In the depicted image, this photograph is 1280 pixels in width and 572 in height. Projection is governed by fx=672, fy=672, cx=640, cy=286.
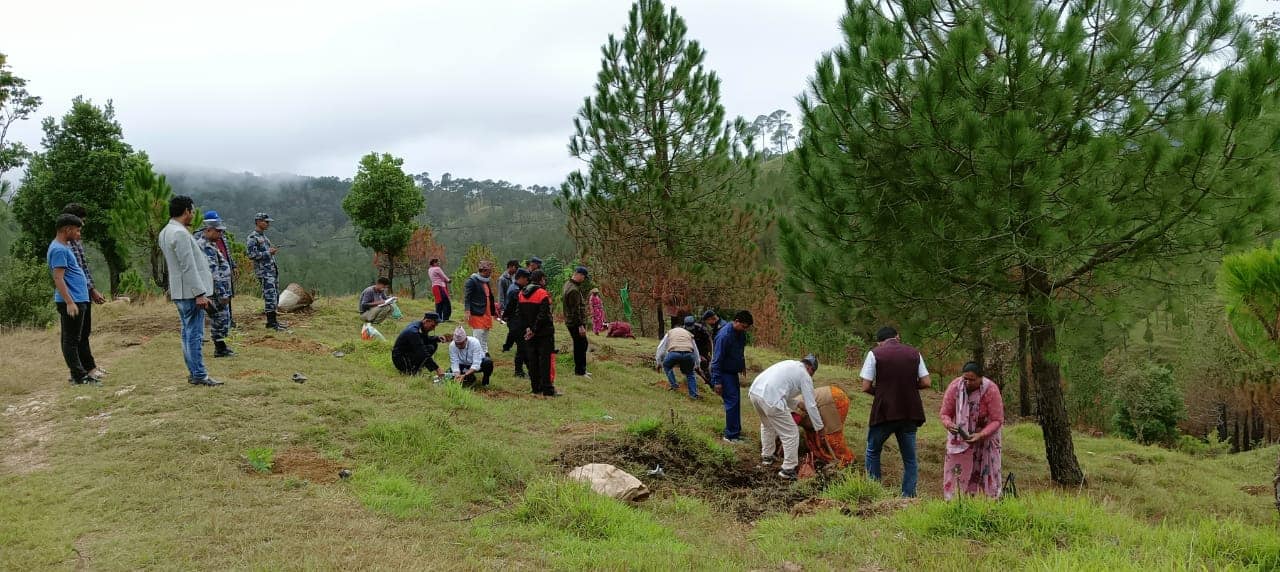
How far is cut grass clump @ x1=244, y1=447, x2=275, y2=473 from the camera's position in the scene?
16.5 feet

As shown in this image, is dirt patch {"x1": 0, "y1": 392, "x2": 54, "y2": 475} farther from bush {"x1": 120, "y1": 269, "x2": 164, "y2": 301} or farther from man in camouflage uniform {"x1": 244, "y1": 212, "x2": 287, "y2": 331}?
bush {"x1": 120, "y1": 269, "x2": 164, "y2": 301}

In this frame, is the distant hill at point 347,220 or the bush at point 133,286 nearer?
the bush at point 133,286

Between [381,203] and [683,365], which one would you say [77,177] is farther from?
[683,365]

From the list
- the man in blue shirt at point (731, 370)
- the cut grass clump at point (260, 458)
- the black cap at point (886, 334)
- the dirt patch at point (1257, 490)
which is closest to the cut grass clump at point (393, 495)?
the cut grass clump at point (260, 458)

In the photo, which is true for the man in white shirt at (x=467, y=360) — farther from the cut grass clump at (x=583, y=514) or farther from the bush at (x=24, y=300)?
the bush at (x=24, y=300)

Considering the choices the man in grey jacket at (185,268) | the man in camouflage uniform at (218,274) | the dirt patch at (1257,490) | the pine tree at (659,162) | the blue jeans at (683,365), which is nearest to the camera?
the man in grey jacket at (185,268)

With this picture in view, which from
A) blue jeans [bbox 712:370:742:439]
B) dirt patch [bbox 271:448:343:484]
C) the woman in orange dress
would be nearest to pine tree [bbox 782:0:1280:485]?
the woman in orange dress

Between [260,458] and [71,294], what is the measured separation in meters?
3.16

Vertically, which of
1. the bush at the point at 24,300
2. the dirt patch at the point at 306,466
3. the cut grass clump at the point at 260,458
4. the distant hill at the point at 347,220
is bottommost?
the dirt patch at the point at 306,466

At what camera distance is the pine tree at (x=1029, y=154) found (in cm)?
586

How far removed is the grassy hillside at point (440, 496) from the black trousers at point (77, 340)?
242mm

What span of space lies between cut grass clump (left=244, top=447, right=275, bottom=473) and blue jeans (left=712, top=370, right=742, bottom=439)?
4720 millimetres

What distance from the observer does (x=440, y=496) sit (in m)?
4.91

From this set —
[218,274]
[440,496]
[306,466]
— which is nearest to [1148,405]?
[440,496]
